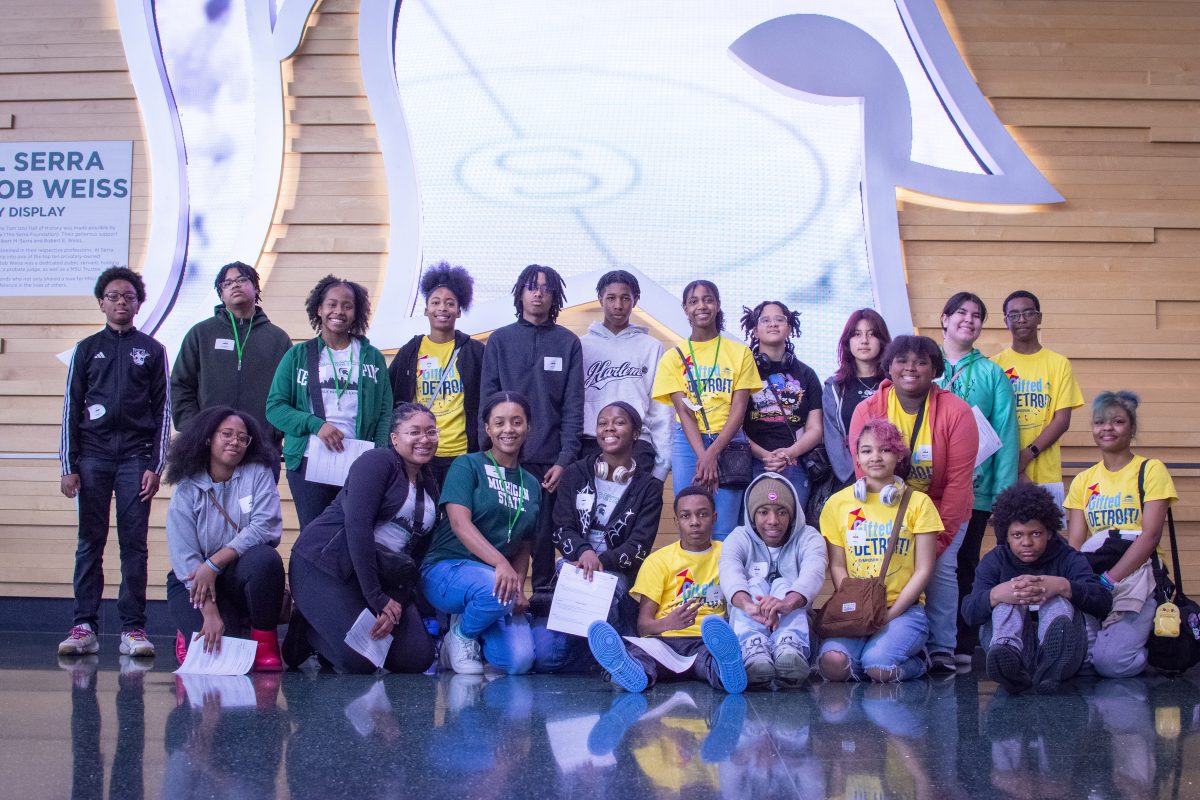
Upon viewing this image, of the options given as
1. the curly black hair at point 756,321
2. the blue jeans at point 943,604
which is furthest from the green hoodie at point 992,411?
the curly black hair at point 756,321

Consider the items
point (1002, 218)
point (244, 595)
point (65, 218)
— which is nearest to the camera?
point (244, 595)

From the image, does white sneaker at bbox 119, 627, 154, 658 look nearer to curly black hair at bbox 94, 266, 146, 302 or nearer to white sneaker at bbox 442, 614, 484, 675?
white sneaker at bbox 442, 614, 484, 675

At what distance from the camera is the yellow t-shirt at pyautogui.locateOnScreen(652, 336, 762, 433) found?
4.27 metres

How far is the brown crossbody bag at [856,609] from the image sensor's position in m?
3.62

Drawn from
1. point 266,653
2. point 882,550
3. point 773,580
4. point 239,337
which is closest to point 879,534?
point 882,550

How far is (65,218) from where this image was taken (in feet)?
17.7

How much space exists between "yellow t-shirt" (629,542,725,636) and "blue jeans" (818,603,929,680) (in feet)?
1.32

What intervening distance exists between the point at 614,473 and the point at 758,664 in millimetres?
963

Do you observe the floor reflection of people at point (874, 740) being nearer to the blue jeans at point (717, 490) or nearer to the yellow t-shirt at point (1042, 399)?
the blue jeans at point (717, 490)

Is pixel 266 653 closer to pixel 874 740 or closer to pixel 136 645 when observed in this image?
pixel 136 645

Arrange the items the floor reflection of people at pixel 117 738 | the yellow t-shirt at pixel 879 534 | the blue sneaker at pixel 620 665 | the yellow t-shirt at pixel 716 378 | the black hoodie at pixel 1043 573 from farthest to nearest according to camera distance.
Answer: the yellow t-shirt at pixel 716 378 → the yellow t-shirt at pixel 879 534 → the black hoodie at pixel 1043 573 → the blue sneaker at pixel 620 665 → the floor reflection of people at pixel 117 738

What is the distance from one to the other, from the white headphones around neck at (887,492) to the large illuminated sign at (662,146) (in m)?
1.27

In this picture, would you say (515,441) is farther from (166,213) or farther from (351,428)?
(166,213)

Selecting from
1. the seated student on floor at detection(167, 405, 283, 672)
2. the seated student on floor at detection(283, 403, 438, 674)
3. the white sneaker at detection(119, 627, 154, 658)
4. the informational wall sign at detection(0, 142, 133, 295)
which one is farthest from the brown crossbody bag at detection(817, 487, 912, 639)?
the informational wall sign at detection(0, 142, 133, 295)
